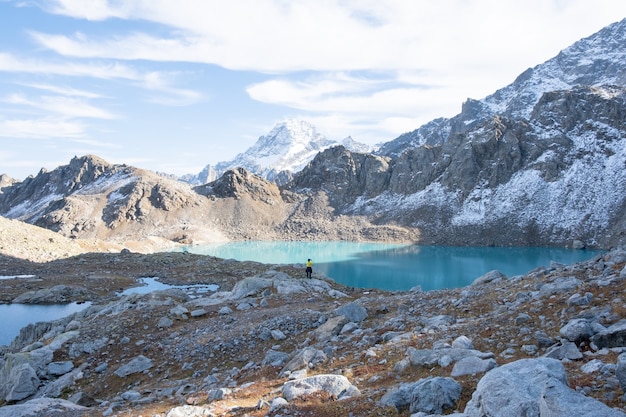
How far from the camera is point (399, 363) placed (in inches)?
468

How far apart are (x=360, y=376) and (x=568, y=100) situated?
172 m

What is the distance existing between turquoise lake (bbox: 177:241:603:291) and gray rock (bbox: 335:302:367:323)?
36.7 m

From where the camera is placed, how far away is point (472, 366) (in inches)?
386

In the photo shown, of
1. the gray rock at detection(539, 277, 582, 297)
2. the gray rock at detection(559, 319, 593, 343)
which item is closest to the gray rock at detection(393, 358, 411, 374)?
the gray rock at detection(559, 319, 593, 343)

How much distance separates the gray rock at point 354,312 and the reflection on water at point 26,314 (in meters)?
31.1

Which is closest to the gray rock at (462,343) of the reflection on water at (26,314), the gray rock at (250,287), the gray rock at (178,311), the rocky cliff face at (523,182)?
the gray rock at (178,311)

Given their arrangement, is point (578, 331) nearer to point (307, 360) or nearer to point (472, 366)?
point (472, 366)

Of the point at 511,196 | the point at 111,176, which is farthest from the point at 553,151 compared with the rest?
the point at 111,176

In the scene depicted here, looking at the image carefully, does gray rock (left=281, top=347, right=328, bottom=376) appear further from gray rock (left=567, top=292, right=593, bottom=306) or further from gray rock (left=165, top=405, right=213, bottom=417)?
gray rock (left=567, top=292, right=593, bottom=306)

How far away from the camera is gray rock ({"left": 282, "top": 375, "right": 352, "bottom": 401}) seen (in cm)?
1042

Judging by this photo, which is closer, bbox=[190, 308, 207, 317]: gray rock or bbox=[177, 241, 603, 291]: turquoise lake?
bbox=[190, 308, 207, 317]: gray rock

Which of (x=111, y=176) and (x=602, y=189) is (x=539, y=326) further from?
(x=111, y=176)

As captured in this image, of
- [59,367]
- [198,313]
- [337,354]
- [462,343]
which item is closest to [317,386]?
[462,343]

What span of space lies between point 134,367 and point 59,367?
410 cm
